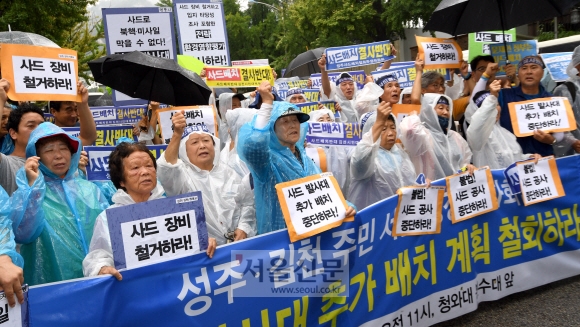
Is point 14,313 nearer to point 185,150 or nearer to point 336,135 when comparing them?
point 185,150

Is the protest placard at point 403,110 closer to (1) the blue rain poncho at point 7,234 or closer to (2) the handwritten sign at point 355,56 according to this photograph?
(1) the blue rain poncho at point 7,234

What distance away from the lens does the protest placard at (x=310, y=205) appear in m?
3.29

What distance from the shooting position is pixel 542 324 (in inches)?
165

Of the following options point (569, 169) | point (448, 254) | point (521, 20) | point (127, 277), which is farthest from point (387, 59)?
point (127, 277)

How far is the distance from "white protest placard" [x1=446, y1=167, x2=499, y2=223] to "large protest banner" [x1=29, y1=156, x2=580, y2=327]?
0.24 ft

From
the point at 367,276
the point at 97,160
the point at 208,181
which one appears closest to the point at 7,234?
the point at 208,181

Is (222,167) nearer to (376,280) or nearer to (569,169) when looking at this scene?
(376,280)

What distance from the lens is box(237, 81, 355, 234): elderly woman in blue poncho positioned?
3.43 m

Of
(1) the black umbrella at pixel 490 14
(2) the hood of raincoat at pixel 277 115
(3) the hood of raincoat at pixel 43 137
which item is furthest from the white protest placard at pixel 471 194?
(3) the hood of raincoat at pixel 43 137

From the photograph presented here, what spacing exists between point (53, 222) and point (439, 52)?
14.2ft

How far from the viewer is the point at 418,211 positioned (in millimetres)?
4012

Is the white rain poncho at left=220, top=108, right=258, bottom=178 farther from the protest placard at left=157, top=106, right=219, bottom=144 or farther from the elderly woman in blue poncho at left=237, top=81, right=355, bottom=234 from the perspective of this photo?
the elderly woman in blue poncho at left=237, top=81, right=355, bottom=234

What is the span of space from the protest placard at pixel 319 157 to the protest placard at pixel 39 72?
74.0 inches

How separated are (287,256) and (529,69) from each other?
3.39 meters
